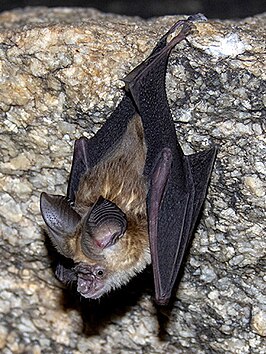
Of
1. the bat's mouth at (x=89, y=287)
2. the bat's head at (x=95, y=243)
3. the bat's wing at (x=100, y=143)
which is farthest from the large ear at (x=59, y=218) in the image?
the bat's wing at (x=100, y=143)

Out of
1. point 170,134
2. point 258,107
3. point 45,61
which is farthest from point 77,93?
point 258,107

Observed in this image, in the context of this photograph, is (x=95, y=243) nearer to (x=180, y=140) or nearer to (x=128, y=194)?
(x=128, y=194)

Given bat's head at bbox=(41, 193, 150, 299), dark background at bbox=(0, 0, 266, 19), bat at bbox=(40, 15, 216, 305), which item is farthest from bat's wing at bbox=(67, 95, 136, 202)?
dark background at bbox=(0, 0, 266, 19)

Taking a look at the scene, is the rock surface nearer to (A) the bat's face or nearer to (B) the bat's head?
(A) the bat's face

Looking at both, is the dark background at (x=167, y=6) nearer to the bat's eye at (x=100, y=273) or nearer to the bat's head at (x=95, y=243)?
the bat's head at (x=95, y=243)

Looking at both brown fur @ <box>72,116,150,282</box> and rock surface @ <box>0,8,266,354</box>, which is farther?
brown fur @ <box>72,116,150,282</box>

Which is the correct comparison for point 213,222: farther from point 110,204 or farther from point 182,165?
point 110,204
